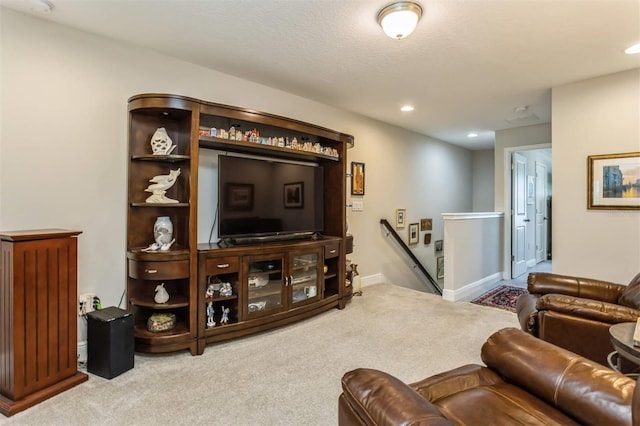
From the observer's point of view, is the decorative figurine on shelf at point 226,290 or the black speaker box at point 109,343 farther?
the decorative figurine on shelf at point 226,290

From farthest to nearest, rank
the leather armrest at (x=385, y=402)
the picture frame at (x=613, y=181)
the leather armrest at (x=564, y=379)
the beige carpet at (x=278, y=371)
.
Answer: the picture frame at (x=613, y=181)
the beige carpet at (x=278, y=371)
the leather armrest at (x=564, y=379)
the leather armrest at (x=385, y=402)

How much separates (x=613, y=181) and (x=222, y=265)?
3625 millimetres

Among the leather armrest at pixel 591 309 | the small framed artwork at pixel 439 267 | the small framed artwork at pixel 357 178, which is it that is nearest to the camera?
the leather armrest at pixel 591 309

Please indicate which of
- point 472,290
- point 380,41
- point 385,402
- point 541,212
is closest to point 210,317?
point 385,402

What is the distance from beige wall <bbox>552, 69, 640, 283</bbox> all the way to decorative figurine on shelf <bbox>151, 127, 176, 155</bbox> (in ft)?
12.3

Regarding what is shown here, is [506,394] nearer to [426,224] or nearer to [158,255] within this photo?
[158,255]

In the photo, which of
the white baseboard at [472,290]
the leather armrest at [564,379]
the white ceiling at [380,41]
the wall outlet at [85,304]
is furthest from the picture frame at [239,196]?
the white baseboard at [472,290]

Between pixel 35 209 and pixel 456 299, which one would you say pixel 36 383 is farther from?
pixel 456 299

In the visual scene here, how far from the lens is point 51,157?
2342 millimetres

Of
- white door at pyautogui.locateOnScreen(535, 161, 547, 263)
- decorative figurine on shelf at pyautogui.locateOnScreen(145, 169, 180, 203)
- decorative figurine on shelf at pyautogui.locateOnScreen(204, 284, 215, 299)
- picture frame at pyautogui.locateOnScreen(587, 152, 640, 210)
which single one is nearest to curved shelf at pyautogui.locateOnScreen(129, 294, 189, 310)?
decorative figurine on shelf at pyautogui.locateOnScreen(204, 284, 215, 299)

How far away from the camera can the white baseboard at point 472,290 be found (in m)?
4.12

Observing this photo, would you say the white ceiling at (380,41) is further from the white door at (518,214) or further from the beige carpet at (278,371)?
the beige carpet at (278,371)

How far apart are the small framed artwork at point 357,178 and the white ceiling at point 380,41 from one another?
39.7 inches

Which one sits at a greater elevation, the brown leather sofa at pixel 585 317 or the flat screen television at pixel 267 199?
the flat screen television at pixel 267 199
